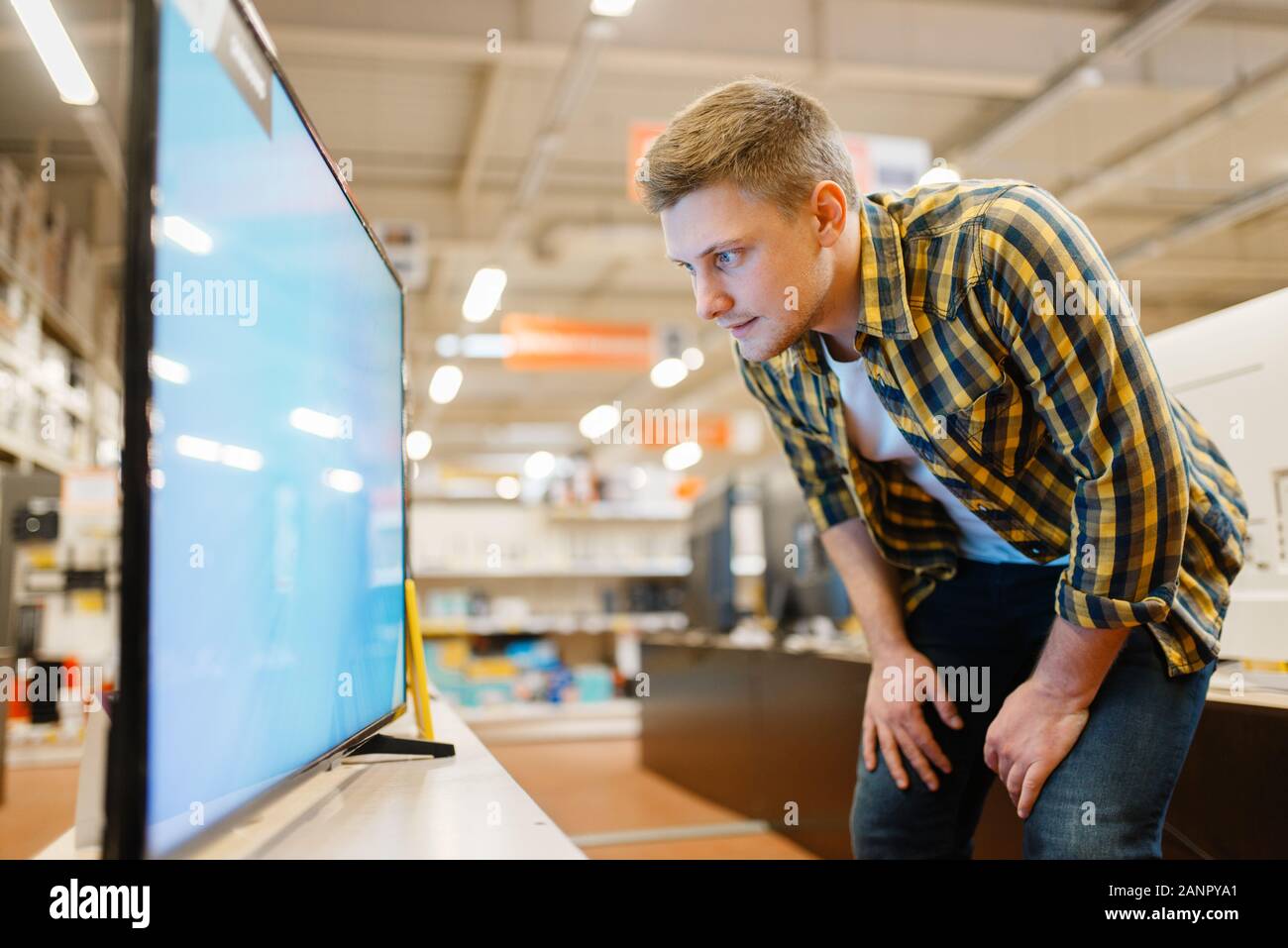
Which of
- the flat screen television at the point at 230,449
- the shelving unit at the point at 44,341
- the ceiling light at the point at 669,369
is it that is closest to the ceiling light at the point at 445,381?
the ceiling light at the point at 669,369

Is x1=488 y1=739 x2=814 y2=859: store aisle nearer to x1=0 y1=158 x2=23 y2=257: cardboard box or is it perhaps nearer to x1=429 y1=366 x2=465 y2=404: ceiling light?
x1=0 y1=158 x2=23 y2=257: cardboard box

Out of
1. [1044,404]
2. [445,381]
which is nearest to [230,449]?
[1044,404]

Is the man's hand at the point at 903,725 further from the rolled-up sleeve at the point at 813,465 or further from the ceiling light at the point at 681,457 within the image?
the ceiling light at the point at 681,457

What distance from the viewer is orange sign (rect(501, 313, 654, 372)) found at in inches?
317

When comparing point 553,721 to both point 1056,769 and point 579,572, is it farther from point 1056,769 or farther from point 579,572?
point 1056,769

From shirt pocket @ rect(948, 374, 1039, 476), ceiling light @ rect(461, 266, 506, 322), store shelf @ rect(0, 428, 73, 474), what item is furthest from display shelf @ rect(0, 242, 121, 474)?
shirt pocket @ rect(948, 374, 1039, 476)

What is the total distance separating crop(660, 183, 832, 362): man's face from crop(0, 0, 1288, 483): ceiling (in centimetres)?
385

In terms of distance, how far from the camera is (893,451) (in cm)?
140

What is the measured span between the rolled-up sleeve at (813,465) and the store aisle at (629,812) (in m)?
1.89

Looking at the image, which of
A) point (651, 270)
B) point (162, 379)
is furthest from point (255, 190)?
point (651, 270)

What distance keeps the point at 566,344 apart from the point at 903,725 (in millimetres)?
7007
